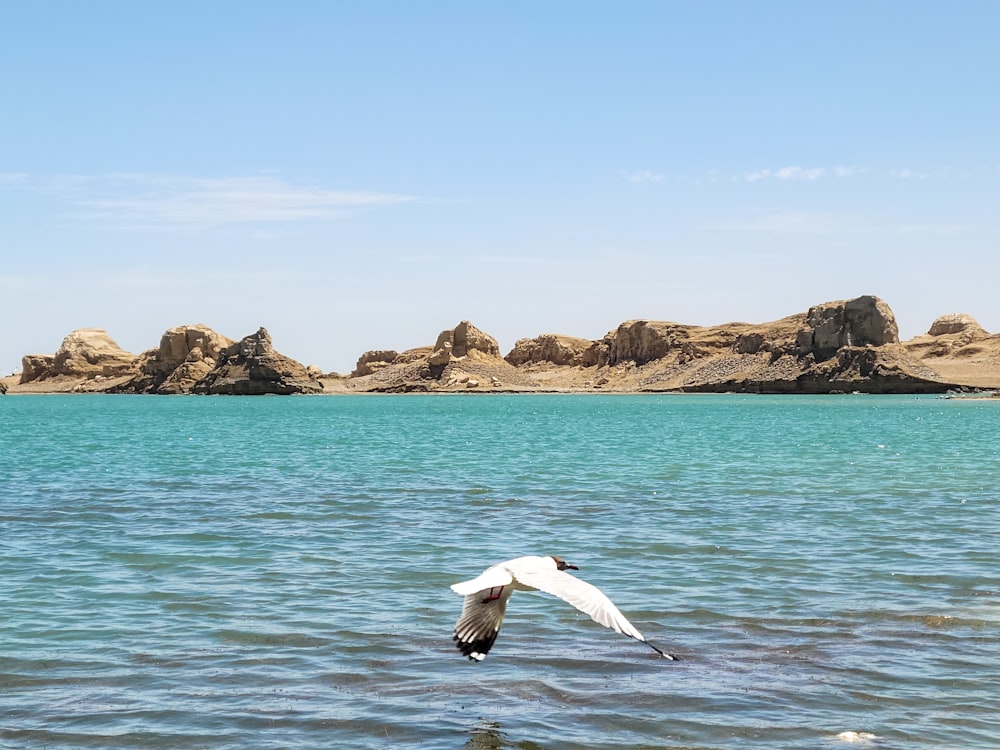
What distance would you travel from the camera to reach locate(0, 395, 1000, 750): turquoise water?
9.98 meters

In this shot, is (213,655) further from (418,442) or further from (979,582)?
(418,442)

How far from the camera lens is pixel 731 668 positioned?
11.6 meters

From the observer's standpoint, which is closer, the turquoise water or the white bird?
the white bird

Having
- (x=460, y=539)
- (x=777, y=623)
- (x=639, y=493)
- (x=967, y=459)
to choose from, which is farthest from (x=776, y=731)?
(x=967, y=459)

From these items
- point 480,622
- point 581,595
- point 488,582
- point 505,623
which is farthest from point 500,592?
point 505,623

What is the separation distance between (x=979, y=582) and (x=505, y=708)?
332 inches

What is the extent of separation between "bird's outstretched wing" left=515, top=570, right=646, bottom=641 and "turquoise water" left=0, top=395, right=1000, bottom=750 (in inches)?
56.2

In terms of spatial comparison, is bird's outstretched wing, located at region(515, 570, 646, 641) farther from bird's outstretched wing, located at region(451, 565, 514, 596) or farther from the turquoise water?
the turquoise water

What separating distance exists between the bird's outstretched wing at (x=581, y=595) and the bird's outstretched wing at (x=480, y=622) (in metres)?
0.50

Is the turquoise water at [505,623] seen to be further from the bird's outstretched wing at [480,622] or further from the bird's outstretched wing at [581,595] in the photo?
the bird's outstretched wing at [581,595]

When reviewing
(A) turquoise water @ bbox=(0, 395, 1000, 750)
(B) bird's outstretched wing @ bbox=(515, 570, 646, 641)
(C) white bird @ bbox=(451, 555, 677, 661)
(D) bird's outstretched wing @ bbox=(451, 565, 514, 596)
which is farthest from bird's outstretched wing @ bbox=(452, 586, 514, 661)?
(A) turquoise water @ bbox=(0, 395, 1000, 750)

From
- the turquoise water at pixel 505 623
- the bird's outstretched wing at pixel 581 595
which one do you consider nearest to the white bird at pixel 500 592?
the bird's outstretched wing at pixel 581 595

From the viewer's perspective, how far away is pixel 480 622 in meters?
9.56

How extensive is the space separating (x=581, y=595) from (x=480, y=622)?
4.45ft
